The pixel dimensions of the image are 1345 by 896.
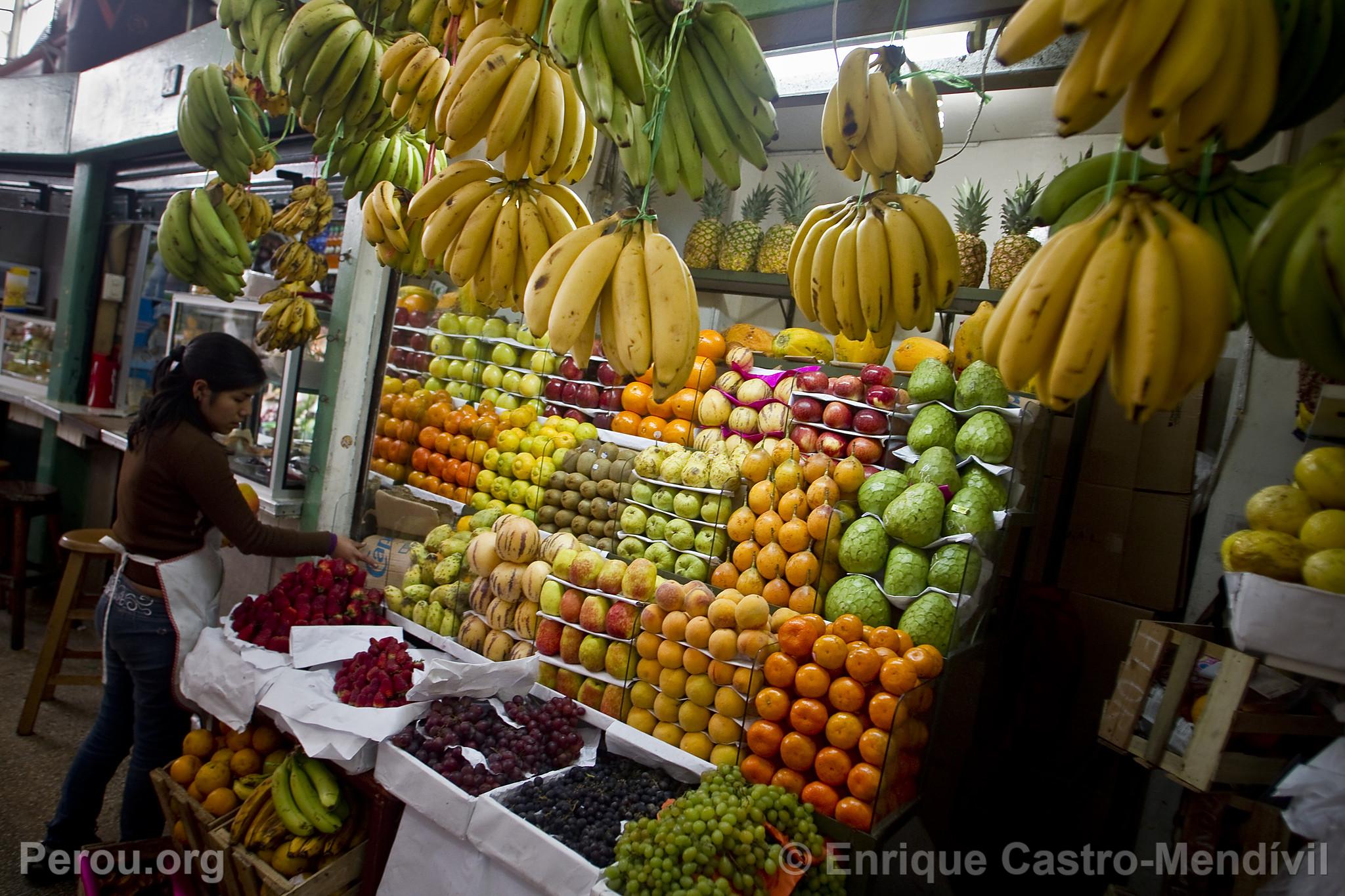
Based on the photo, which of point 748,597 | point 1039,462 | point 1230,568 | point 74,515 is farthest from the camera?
point 74,515

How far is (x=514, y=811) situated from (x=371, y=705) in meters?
0.69

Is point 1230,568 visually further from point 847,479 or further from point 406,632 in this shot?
point 406,632

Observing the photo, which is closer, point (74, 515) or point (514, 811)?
point (514, 811)

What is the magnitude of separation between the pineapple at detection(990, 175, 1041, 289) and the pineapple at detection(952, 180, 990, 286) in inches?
2.3

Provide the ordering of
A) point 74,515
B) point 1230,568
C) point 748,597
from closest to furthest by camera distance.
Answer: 1. point 1230,568
2. point 748,597
3. point 74,515

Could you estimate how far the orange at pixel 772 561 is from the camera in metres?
2.32

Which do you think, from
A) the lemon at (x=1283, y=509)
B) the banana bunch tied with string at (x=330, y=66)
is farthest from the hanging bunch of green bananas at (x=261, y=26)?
the lemon at (x=1283, y=509)

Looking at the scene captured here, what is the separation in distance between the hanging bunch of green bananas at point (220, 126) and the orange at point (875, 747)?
341 centimetres

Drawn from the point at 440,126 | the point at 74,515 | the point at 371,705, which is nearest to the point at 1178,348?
the point at 440,126

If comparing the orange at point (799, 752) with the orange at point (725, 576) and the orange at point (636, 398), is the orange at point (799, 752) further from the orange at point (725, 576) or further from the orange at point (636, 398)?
the orange at point (636, 398)

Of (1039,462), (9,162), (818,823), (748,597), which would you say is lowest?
(818,823)

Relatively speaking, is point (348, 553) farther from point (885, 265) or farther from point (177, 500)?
point (885, 265)

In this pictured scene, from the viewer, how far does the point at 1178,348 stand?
3.17ft

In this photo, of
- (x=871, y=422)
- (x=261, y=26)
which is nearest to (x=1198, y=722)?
(x=871, y=422)
